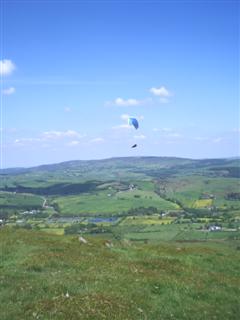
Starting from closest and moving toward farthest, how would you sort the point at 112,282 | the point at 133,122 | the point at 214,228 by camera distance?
the point at 112,282
the point at 133,122
the point at 214,228

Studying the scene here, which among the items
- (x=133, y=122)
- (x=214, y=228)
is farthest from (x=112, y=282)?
(x=214, y=228)

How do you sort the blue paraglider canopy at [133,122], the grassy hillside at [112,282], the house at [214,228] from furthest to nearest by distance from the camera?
the house at [214,228] → the blue paraglider canopy at [133,122] → the grassy hillside at [112,282]

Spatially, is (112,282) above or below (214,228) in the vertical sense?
above

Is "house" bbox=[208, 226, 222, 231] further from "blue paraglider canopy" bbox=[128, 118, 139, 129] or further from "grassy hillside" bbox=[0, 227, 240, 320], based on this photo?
"grassy hillside" bbox=[0, 227, 240, 320]

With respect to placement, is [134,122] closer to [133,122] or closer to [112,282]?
[133,122]

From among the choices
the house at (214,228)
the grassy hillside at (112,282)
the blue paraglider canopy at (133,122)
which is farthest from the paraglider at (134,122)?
the house at (214,228)

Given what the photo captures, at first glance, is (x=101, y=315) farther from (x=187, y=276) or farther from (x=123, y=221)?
(x=123, y=221)

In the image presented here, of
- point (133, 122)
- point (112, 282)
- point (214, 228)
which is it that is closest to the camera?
point (112, 282)

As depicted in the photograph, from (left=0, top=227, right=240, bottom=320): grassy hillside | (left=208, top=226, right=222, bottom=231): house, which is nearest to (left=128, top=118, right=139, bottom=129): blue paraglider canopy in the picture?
(left=0, top=227, right=240, bottom=320): grassy hillside

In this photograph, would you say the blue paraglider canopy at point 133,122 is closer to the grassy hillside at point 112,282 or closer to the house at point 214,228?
the grassy hillside at point 112,282
